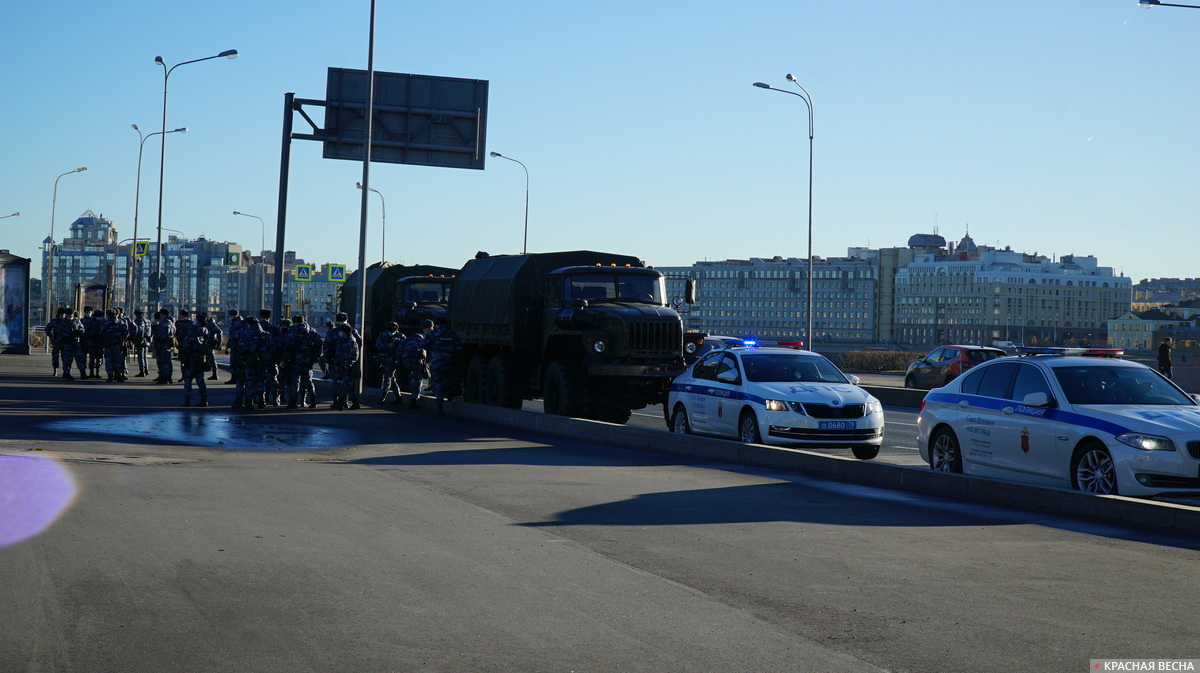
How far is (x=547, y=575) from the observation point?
26.1 ft

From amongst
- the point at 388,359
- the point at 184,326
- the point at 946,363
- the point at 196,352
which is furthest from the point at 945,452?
the point at 946,363

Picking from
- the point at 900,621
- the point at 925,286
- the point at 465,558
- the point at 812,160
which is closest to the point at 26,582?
the point at 465,558

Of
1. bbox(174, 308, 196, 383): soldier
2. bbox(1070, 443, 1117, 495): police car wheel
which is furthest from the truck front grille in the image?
bbox(1070, 443, 1117, 495): police car wheel

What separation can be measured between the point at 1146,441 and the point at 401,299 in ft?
77.6

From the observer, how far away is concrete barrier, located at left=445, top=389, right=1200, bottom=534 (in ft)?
34.8

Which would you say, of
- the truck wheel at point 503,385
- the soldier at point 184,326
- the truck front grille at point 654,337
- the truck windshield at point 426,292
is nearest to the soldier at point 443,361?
the truck wheel at point 503,385

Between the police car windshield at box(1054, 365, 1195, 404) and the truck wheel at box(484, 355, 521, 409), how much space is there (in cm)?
1266

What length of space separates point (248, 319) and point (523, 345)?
5.14 metres

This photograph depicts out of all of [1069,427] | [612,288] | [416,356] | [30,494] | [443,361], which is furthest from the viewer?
[416,356]

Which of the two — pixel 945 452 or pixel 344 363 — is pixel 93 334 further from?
pixel 945 452

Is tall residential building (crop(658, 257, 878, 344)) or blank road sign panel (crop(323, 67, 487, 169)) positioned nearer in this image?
blank road sign panel (crop(323, 67, 487, 169))

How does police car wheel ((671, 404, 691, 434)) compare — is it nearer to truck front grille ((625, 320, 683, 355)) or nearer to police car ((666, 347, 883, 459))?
police car ((666, 347, 883, 459))

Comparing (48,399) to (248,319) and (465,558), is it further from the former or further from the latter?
(465,558)

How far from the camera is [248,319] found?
74.9ft
